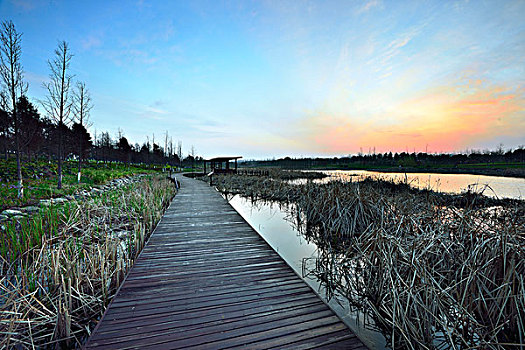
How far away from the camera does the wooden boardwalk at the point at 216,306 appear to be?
1988mm

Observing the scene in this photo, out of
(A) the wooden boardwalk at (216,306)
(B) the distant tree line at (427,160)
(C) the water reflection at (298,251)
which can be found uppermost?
(B) the distant tree line at (427,160)

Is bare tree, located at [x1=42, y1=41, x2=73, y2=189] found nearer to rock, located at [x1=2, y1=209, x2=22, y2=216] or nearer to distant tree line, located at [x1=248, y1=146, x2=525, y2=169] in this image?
rock, located at [x1=2, y1=209, x2=22, y2=216]

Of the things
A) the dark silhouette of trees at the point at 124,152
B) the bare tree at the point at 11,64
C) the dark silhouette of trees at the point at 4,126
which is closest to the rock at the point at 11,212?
the bare tree at the point at 11,64

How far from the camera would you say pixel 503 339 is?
2.19 metres

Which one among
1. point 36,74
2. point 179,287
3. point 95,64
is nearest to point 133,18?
point 95,64

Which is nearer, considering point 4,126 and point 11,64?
point 11,64

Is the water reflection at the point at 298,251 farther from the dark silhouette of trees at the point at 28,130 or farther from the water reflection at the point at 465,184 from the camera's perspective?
the dark silhouette of trees at the point at 28,130

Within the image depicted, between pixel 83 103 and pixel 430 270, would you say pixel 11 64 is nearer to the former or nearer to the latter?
pixel 83 103

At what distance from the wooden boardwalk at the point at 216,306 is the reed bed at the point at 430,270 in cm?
88

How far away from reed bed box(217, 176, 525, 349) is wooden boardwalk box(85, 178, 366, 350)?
2.90ft

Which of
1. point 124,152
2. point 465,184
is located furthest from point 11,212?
point 124,152

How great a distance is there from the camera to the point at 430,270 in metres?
2.93

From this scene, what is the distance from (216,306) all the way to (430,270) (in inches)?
120

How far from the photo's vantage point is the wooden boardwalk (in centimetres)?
199
